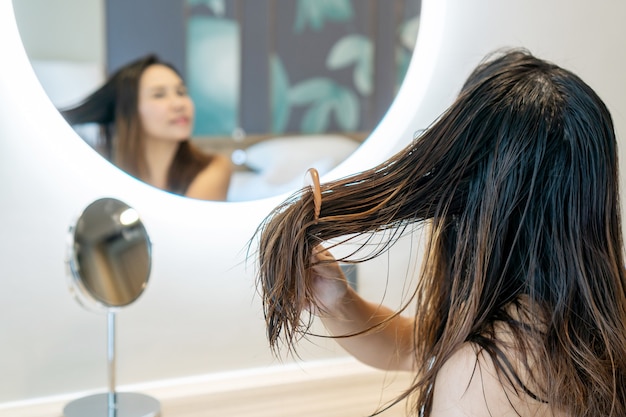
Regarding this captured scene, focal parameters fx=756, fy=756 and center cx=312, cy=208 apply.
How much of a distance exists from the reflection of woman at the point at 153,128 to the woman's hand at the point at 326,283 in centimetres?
28

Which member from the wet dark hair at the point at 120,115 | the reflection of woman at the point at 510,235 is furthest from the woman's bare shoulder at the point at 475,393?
the wet dark hair at the point at 120,115

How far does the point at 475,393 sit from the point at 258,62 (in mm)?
542

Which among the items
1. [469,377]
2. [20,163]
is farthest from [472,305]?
[20,163]

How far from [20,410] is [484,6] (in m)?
0.86

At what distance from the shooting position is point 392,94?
111cm

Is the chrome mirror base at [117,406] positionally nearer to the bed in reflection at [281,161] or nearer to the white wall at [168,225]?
the white wall at [168,225]

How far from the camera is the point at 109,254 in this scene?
2.85 ft

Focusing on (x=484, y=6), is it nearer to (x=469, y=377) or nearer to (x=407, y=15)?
(x=407, y=15)

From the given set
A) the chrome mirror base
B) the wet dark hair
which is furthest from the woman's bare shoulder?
the wet dark hair

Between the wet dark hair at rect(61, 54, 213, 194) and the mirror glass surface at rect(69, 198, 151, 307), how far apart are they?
86mm

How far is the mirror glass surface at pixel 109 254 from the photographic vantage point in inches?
33.5

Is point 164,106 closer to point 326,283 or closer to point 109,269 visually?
point 109,269

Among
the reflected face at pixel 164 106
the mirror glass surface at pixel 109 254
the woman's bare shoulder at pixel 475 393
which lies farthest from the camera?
the reflected face at pixel 164 106

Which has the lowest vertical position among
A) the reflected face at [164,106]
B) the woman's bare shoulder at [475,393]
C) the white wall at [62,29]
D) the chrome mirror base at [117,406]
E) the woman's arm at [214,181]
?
the chrome mirror base at [117,406]
